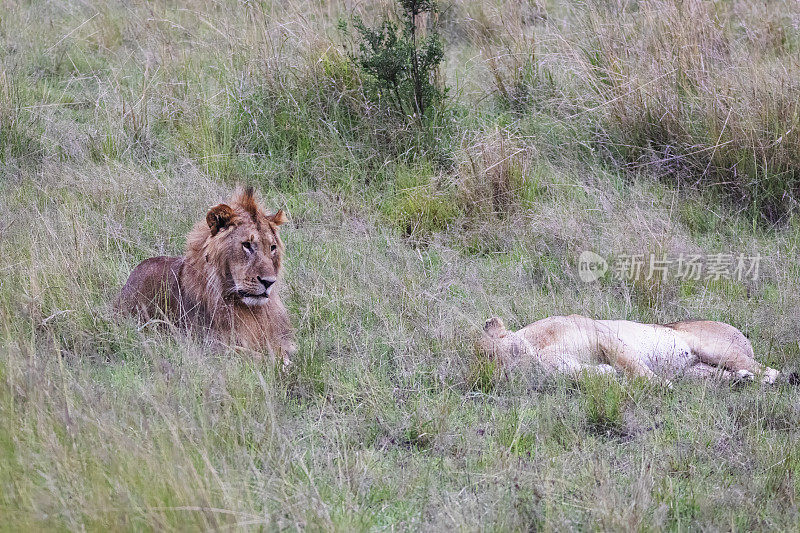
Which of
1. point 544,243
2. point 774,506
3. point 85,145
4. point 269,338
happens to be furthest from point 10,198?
point 774,506

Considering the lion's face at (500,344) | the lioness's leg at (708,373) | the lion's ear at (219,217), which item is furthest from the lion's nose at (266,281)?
the lioness's leg at (708,373)

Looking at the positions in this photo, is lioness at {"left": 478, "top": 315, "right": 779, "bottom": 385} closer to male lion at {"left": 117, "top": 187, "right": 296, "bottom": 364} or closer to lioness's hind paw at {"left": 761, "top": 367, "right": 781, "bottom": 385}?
lioness's hind paw at {"left": 761, "top": 367, "right": 781, "bottom": 385}

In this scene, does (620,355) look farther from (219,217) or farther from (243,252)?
(219,217)

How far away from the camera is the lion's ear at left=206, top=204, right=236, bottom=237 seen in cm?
462

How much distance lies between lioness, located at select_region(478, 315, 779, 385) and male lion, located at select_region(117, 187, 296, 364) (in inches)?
43.7

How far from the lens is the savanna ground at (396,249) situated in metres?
3.17

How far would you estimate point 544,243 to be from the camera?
612 centimetres

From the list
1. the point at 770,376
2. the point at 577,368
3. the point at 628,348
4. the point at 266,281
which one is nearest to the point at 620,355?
the point at 628,348

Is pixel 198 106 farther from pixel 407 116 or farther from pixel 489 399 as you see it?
pixel 489 399

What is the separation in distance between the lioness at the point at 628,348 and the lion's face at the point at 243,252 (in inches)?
44.8

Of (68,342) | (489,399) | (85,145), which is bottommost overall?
(489,399)

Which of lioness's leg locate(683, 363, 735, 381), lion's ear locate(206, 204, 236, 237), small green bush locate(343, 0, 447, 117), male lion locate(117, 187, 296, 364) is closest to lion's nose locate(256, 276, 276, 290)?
male lion locate(117, 187, 296, 364)

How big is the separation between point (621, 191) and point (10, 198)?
4402 millimetres

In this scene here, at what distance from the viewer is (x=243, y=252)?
15.1ft
